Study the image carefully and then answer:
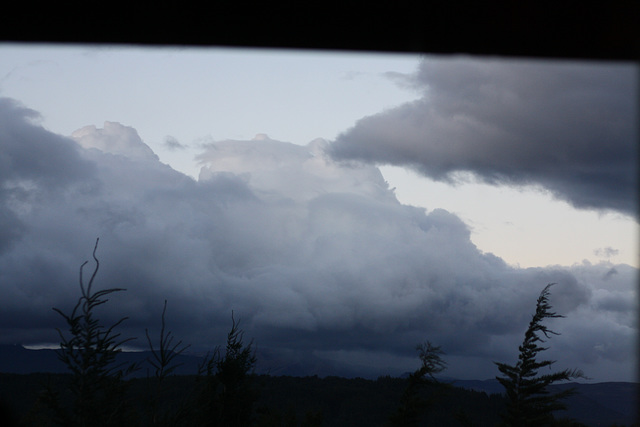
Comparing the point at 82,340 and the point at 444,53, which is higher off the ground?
the point at 444,53

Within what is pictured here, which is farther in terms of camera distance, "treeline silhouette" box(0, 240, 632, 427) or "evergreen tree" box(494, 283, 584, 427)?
"evergreen tree" box(494, 283, 584, 427)

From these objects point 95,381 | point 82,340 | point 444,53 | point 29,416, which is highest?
point 444,53

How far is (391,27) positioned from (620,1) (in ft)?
2.33

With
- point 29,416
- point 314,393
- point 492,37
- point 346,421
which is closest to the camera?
point 492,37

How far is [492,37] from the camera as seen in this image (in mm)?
2014

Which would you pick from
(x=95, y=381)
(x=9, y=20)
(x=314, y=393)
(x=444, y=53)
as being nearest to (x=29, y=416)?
(x=95, y=381)

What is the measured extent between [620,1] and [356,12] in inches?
32.3

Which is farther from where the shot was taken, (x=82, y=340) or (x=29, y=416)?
(x=29, y=416)

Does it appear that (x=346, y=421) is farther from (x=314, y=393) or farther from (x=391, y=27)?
(x=391, y=27)

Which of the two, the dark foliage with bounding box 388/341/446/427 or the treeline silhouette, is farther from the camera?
the dark foliage with bounding box 388/341/446/427

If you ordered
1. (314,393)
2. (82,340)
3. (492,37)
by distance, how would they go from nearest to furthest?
(492,37), (82,340), (314,393)

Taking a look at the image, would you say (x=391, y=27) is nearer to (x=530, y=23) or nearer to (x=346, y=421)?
(x=530, y=23)

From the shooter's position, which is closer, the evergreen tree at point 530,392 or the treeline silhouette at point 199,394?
the treeline silhouette at point 199,394

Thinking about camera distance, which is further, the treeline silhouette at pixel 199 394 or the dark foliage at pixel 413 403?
the dark foliage at pixel 413 403
